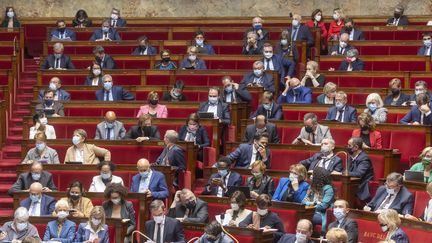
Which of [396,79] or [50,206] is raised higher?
[396,79]

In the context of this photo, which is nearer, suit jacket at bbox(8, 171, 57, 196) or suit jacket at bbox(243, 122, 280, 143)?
suit jacket at bbox(8, 171, 57, 196)

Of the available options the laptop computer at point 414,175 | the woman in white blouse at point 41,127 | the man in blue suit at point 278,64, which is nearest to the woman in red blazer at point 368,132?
the laptop computer at point 414,175

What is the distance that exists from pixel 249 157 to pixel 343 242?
1.69 m

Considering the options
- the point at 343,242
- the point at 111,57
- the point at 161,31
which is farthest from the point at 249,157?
the point at 161,31

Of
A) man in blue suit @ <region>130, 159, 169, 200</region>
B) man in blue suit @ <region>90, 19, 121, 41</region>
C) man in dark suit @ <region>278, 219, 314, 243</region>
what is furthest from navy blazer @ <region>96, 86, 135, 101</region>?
man in dark suit @ <region>278, 219, 314, 243</region>

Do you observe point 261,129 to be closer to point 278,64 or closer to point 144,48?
point 278,64

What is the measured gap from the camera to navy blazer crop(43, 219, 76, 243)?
638cm

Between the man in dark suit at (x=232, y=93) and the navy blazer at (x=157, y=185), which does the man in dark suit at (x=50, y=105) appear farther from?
the navy blazer at (x=157, y=185)

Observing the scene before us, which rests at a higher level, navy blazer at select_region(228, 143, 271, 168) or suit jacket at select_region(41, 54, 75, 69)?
suit jacket at select_region(41, 54, 75, 69)

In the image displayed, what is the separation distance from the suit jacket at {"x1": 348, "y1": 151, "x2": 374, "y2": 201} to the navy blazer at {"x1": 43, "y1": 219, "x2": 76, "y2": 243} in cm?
147

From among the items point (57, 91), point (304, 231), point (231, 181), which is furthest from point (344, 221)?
point (57, 91)

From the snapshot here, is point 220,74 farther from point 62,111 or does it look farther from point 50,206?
point 50,206

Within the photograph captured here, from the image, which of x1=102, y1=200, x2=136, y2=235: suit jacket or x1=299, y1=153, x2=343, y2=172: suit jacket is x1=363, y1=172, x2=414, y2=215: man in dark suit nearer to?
x1=299, y1=153, x2=343, y2=172: suit jacket

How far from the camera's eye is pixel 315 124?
7379 millimetres
